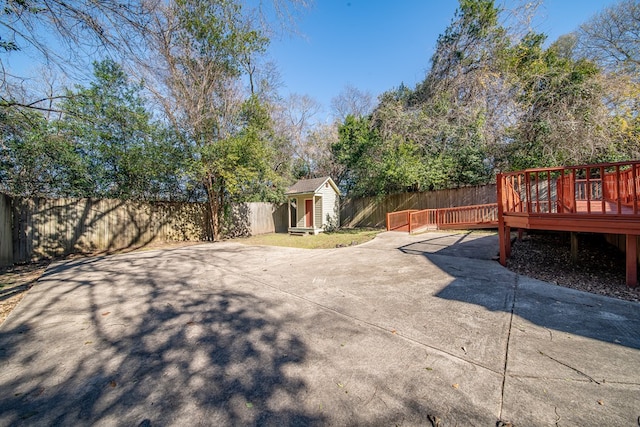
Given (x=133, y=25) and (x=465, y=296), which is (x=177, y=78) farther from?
(x=465, y=296)

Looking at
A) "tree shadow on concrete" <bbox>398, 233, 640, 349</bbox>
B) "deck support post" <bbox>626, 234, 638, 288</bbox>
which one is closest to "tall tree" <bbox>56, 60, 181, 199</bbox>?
"tree shadow on concrete" <bbox>398, 233, 640, 349</bbox>

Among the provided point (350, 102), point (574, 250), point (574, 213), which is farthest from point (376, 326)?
point (350, 102)

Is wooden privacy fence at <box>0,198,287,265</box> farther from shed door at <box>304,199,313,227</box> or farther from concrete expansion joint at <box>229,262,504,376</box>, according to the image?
concrete expansion joint at <box>229,262,504,376</box>

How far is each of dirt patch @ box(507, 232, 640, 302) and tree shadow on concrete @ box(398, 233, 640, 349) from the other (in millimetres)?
360

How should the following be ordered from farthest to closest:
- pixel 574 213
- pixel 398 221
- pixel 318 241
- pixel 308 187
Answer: pixel 308 187 < pixel 398 221 < pixel 318 241 < pixel 574 213

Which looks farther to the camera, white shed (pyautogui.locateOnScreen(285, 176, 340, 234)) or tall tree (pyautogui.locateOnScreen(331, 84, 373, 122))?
tall tree (pyautogui.locateOnScreen(331, 84, 373, 122))

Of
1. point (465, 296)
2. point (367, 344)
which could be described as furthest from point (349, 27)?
point (367, 344)

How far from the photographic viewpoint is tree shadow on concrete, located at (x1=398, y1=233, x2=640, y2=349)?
2549mm

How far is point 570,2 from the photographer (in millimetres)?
9867

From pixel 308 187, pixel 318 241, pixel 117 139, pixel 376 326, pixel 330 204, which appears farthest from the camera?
pixel 330 204

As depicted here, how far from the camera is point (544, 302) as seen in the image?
3.26 meters

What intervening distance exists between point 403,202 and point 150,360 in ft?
43.8

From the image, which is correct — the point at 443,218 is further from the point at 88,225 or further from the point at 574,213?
the point at 88,225

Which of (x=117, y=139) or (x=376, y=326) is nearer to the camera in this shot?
(x=376, y=326)
